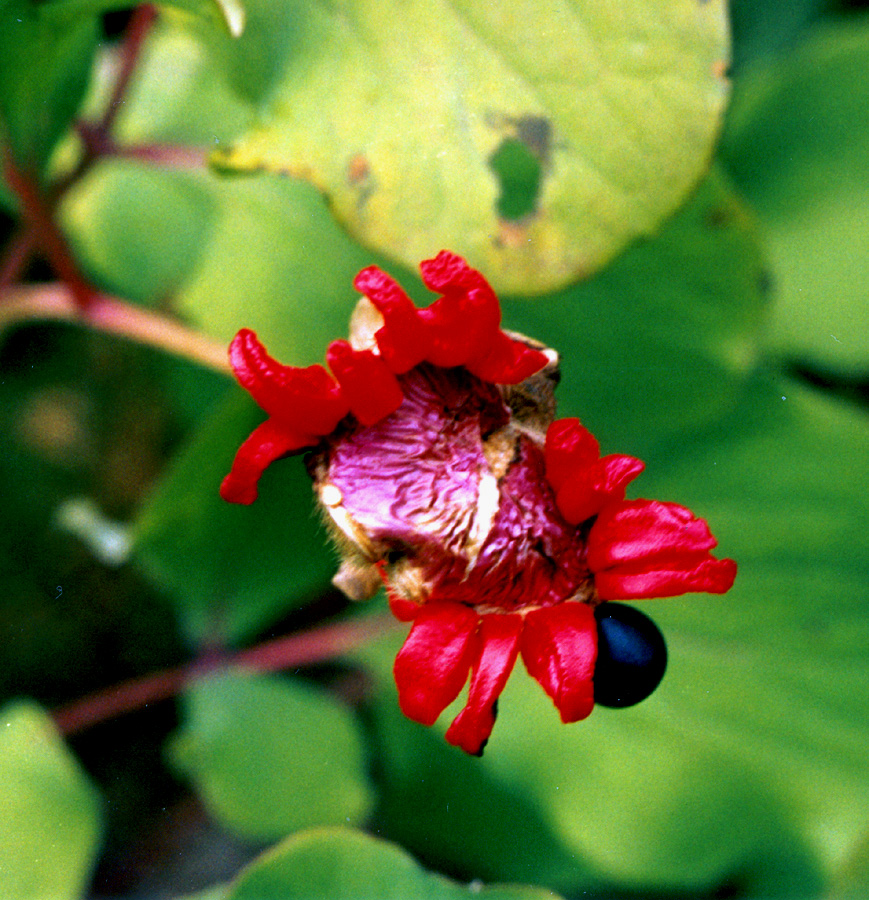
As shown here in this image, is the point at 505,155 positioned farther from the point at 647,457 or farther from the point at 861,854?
the point at 861,854

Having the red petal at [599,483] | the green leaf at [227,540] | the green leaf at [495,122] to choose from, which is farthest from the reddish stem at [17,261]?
the red petal at [599,483]

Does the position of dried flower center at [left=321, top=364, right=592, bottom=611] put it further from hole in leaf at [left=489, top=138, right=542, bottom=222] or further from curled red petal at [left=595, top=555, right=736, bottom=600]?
hole in leaf at [left=489, top=138, right=542, bottom=222]

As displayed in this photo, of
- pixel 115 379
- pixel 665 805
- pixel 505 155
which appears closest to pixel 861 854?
pixel 665 805

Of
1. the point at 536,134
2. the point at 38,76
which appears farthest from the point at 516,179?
the point at 38,76

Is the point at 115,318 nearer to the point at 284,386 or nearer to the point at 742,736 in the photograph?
the point at 284,386

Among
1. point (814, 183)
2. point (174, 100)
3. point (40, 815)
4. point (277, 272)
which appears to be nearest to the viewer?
point (40, 815)

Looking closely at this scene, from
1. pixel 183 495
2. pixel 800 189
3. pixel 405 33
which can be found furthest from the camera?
pixel 800 189

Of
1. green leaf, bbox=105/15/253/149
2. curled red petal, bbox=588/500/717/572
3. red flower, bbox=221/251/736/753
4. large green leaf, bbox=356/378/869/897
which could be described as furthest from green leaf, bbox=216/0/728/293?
large green leaf, bbox=356/378/869/897
